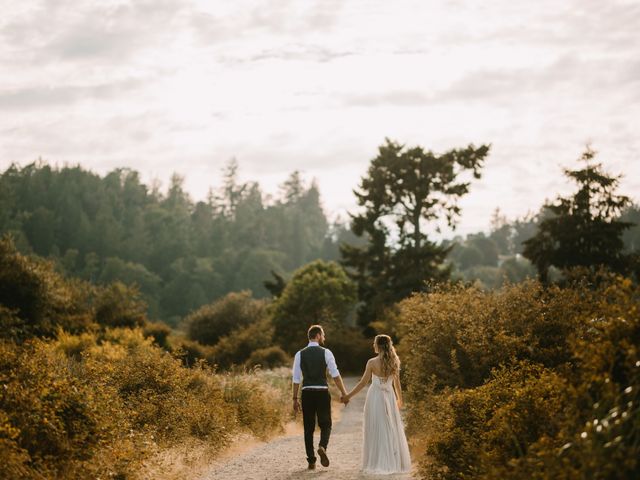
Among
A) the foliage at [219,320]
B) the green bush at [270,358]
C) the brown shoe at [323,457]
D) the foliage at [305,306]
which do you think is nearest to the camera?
the brown shoe at [323,457]

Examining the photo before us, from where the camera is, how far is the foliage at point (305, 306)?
49.8 meters

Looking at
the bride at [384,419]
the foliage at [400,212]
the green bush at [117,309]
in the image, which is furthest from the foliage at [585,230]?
the bride at [384,419]

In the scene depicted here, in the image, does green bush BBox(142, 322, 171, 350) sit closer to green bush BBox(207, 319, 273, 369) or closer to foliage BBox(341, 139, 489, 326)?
green bush BBox(207, 319, 273, 369)

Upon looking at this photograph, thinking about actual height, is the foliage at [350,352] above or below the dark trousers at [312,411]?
below

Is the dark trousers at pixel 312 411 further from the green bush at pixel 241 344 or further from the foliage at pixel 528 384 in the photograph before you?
the green bush at pixel 241 344

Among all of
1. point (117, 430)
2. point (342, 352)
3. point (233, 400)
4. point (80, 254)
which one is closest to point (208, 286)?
point (80, 254)

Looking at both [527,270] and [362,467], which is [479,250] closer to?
[527,270]

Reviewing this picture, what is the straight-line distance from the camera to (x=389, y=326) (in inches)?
1633

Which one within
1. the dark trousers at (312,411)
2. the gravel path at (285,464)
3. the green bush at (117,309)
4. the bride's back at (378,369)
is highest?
the green bush at (117,309)

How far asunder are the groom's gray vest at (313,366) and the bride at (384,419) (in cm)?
55

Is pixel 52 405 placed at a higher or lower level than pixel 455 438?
higher

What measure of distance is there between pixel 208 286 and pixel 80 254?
18292 mm

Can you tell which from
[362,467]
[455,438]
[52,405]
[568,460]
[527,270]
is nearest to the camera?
[568,460]

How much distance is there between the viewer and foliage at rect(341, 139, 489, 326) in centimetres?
5253
